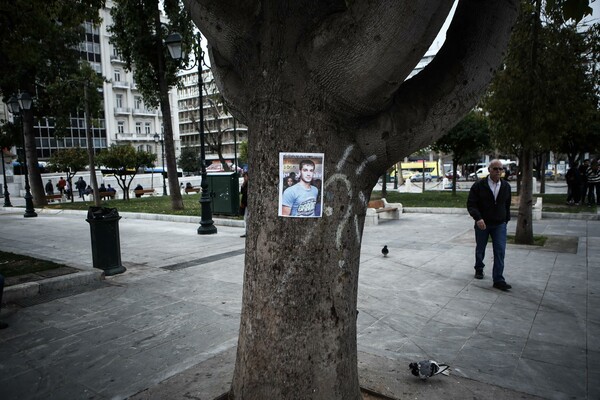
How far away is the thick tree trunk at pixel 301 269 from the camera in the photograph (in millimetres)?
2426

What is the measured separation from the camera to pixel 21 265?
7566 millimetres

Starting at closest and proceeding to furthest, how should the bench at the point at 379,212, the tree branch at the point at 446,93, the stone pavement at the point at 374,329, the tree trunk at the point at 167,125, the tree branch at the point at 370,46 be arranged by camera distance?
the tree branch at the point at 370,46 → the tree branch at the point at 446,93 → the stone pavement at the point at 374,329 → the bench at the point at 379,212 → the tree trunk at the point at 167,125

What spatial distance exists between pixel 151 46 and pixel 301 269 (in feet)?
57.7

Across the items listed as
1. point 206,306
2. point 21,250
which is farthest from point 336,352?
point 21,250

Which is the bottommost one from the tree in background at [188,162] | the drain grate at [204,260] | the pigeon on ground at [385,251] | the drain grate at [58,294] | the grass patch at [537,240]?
the grass patch at [537,240]

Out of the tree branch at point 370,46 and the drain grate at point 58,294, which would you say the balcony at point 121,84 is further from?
the tree branch at point 370,46

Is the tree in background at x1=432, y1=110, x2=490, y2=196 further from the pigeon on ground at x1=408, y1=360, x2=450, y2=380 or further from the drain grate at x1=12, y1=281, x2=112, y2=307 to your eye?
the pigeon on ground at x1=408, y1=360, x2=450, y2=380

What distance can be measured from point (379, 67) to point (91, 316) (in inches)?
191

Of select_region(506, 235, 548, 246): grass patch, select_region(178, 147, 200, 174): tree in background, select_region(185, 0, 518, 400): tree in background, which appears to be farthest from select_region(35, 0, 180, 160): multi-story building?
select_region(185, 0, 518, 400): tree in background

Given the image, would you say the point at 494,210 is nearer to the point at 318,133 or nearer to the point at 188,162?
the point at 318,133

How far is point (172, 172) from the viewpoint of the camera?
59.0 ft

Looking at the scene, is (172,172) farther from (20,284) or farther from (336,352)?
(336,352)

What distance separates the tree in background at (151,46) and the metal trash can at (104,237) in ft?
35.1

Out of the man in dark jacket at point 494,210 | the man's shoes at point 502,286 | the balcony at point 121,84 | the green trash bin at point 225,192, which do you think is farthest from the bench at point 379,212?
the balcony at point 121,84
